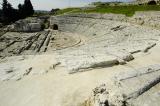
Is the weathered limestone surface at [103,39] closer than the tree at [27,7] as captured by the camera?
Yes

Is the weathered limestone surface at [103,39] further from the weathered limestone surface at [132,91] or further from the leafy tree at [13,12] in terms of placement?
the leafy tree at [13,12]

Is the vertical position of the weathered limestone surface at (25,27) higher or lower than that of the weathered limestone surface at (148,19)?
lower

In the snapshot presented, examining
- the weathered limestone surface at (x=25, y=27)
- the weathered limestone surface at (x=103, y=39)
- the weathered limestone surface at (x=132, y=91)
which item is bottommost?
the weathered limestone surface at (x=25, y=27)

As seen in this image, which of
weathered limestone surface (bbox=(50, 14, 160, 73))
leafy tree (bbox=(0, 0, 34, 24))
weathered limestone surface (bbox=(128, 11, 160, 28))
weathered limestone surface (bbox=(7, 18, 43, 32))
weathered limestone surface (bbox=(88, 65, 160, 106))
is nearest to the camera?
weathered limestone surface (bbox=(88, 65, 160, 106))

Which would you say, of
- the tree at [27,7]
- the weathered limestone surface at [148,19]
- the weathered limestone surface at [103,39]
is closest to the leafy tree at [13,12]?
the tree at [27,7]

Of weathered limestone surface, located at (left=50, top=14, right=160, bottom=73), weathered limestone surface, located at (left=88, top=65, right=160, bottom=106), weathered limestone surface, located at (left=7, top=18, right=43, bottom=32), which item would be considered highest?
weathered limestone surface, located at (left=88, top=65, right=160, bottom=106)

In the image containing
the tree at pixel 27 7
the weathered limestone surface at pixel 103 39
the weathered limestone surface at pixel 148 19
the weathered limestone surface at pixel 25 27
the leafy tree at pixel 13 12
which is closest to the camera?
the weathered limestone surface at pixel 103 39

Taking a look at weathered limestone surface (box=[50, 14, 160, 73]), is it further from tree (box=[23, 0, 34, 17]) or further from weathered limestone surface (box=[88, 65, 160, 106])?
tree (box=[23, 0, 34, 17])

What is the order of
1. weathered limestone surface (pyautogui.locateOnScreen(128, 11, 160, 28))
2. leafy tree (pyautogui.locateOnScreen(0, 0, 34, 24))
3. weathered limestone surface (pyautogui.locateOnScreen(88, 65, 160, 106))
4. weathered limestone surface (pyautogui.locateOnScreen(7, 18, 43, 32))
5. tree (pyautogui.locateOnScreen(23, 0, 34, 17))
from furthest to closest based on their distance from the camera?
tree (pyautogui.locateOnScreen(23, 0, 34, 17)) < leafy tree (pyautogui.locateOnScreen(0, 0, 34, 24)) < weathered limestone surface (pyautogui.locateOnScreen(7, 18, 43, 32)) < weathered limestone surface (pyautogui.locateOnScreen(128, 11, 160, 28)) < weathered limestone surface (pyautogui.locateOnScreen(88, 65, 160, 106))

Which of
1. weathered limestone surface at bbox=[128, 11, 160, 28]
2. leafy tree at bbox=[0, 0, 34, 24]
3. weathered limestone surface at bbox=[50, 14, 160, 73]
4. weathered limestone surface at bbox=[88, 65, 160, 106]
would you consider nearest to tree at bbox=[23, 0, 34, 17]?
leafy tree at bbox=[0, 0, 34, 24]

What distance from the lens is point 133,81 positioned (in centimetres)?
884

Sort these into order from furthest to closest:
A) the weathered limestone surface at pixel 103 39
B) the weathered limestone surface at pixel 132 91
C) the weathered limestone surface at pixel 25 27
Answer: the weathered limestone surface at pixel 25 27 < the weathered limestone surface at pixel 103 39 < the weathered limestone surface at pixel 132 91

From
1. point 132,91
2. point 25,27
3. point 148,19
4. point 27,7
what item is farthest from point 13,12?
point 132,91

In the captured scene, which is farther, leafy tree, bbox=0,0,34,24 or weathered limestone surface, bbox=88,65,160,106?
Answer: leafy tree, bbox=0,0,34,24
